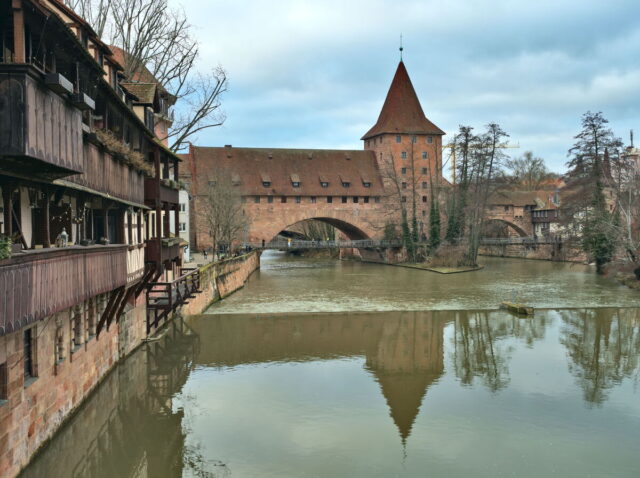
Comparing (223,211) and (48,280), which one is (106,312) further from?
(223,211)

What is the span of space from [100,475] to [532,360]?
1058 cm

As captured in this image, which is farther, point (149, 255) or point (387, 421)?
point (149, 255)

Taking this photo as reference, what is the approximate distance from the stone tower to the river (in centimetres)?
3093

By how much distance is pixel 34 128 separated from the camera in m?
6.78

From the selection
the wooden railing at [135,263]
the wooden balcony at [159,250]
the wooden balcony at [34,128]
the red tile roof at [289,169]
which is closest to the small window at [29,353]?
the wooden balcony at [34,128]

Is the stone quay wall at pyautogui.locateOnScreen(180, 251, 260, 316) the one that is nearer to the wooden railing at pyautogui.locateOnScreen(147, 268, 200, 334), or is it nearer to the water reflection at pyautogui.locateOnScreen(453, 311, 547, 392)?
the wooden railing at pyautogui.locateOnScreen(147, 268, 200, 334)

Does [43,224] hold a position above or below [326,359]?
above

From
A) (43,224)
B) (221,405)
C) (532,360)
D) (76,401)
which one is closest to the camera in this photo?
(43,224)

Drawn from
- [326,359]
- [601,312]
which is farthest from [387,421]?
[601,312]

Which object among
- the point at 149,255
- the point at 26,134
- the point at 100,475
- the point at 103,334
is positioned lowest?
the point at 100,475

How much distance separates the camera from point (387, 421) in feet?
36.1

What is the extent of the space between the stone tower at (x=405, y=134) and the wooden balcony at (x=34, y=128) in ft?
144

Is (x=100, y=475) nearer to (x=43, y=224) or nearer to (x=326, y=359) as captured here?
(x=43, y=224)

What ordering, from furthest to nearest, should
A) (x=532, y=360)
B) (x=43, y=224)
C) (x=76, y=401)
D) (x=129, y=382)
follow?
(x=532, y=360)
(x=129, y=382)
(x=76, y=401)
(x=43, y=224)
